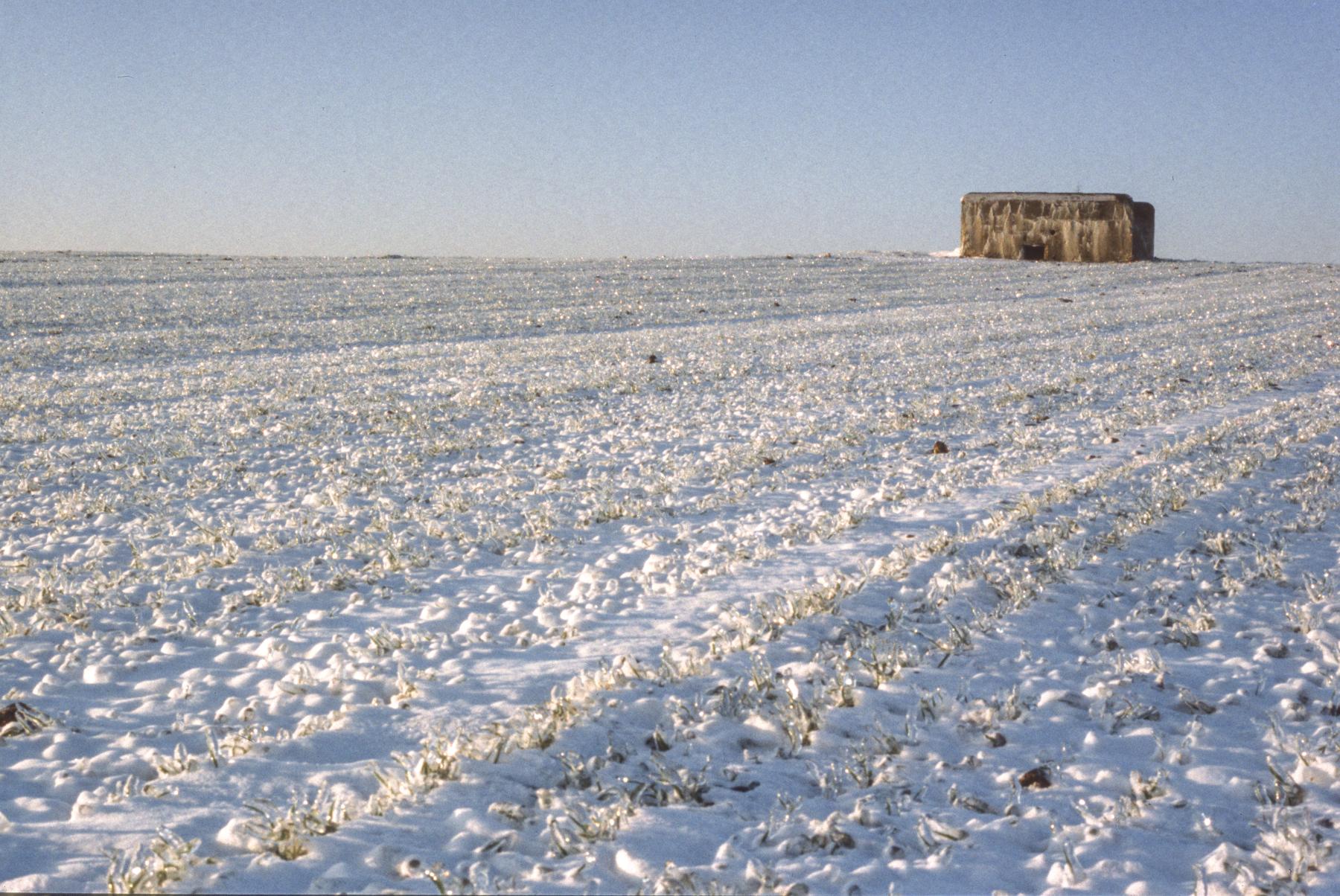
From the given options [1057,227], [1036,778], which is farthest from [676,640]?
[1057,227]

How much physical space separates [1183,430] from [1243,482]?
10.5 feet

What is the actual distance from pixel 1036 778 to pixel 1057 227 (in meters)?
76.1

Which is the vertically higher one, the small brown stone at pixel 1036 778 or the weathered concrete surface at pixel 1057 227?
the weathered concrete surface at pixel 1057 227

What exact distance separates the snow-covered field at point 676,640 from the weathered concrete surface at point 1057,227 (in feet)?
199

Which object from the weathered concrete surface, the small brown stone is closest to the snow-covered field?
the small brown stone

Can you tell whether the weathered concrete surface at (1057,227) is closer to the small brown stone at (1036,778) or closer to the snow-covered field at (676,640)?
the snow-covered field at (676,640)

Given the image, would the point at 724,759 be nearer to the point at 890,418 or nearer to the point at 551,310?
the point at 890,418

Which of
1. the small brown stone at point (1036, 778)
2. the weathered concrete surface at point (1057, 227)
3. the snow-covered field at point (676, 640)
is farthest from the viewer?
the weathered concrete surface at point (1057, 227)

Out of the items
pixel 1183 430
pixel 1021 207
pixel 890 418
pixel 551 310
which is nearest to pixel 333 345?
pixel 551 310

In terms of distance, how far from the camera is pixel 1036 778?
13.9 feet

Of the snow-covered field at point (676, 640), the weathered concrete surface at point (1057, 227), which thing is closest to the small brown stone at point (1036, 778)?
the snow-covered field at point (676, 640)

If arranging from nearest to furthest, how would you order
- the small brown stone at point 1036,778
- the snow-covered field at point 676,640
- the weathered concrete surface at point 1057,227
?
the snow-covered field at point 676,640 < the small brown stone at point 1036,778 < the weathered concrete surface at point 1057,227

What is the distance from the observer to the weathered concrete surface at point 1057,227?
227 feet

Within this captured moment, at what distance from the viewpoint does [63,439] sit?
43.4ft
